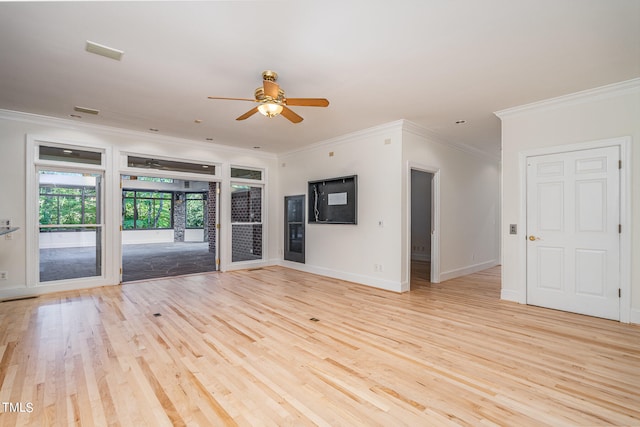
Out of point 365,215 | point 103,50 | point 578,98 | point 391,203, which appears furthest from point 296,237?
point 578,98

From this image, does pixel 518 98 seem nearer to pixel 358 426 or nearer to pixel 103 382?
pixel 358 426

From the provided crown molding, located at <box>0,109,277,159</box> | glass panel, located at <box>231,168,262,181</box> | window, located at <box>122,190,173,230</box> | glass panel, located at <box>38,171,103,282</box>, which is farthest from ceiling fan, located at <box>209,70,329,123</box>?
window, located at <box>122,190,173,230</box>

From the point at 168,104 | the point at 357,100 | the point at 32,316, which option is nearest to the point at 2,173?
the point at 32,316

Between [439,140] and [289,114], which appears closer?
[289,114]

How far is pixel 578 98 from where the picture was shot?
3.84 metres

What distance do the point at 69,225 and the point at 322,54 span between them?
5.18m

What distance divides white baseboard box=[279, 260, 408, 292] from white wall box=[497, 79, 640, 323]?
63.4 inches

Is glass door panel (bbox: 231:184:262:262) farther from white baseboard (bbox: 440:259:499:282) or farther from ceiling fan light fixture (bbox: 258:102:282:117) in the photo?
white baseboard (bbox: 440:259:499:282)

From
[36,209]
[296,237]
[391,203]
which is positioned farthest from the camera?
[296,237]

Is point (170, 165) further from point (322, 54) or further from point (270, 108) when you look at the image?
point (322, 54)

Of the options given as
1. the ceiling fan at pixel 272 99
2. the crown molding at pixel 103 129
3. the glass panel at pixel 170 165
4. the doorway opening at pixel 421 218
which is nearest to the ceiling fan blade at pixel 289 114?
the ceiling fan at pixel 272 99

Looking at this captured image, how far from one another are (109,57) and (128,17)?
0.81 m

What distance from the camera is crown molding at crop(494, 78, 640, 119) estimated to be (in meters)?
3.51

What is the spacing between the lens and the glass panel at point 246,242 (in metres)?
7.05
